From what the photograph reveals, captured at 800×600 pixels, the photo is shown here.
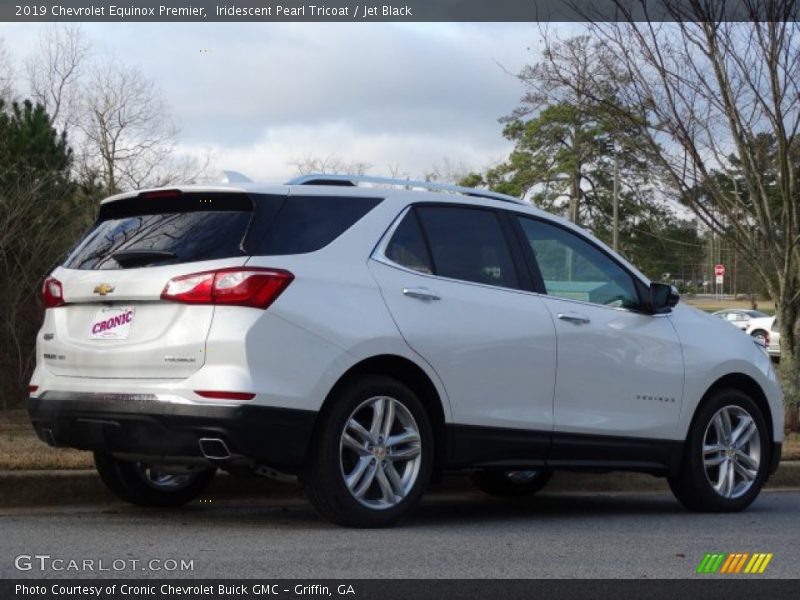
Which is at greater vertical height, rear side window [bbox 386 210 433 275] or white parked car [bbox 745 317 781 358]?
rear side window [bbox 386 210 433 275]

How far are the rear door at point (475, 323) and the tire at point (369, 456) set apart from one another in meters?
0.27

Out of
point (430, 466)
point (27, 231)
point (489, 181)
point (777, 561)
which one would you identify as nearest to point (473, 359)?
point (430, 466)

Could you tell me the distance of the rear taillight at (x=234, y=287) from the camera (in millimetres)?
6211

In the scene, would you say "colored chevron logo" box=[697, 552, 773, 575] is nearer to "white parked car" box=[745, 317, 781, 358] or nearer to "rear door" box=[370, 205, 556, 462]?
"rear door" box=[370, 205, 556, 462]

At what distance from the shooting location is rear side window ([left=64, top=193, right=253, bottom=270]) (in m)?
6.46

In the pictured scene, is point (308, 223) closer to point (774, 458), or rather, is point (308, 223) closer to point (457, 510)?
point (457, 510)

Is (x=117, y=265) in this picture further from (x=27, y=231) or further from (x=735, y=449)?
(x=27, y=231)

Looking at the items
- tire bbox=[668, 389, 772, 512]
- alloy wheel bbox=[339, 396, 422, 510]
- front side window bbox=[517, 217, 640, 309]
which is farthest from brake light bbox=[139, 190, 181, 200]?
tire bbox=[668, 389, 772, 512]

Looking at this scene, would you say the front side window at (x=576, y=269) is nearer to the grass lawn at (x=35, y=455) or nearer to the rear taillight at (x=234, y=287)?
the rear taillight at (x=234, y=287)

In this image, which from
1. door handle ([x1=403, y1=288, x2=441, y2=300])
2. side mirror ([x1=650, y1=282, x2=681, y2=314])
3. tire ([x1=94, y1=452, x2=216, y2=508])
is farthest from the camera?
side mirror ([x1=650, y1=282, x2=681, y2=314])

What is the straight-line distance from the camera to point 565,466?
7469 millimetres

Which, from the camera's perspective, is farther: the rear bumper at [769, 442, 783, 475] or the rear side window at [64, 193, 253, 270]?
the rear bumper at [769, 442, 783, 475]

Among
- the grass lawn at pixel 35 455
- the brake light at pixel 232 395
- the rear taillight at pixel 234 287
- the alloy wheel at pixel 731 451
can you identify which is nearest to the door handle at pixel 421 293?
the rear taillight at pixel 234 287

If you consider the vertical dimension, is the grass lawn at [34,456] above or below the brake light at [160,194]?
below
